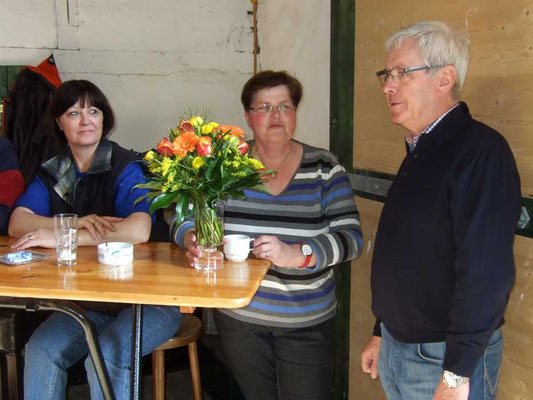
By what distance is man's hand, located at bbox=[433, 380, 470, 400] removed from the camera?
132cm

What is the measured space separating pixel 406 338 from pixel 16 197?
A: 1722 mm

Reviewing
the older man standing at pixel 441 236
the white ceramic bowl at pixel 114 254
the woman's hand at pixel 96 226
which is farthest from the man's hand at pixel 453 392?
the woman's hand at pixel 96 226

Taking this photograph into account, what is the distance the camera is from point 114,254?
174cm

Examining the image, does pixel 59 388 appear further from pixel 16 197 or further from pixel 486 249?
pixel 486 249

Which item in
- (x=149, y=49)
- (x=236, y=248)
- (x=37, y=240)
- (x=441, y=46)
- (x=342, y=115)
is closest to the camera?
(x=441, y=46)

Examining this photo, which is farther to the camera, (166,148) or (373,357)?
(373,357)

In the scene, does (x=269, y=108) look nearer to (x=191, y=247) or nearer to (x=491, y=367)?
(x=191, y=247)

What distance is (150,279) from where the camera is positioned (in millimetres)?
1599

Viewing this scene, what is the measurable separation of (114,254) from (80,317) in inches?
8.2

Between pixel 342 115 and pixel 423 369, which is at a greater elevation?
pixel 342 115

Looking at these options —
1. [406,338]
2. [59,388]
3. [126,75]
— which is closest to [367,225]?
[406,338]

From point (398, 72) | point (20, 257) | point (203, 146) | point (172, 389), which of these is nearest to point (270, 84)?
point (203, 146)

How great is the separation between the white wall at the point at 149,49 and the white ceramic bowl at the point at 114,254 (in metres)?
2.12

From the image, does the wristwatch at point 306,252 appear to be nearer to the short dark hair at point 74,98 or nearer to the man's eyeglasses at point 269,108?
the man's eyeglasses at point 269,108
